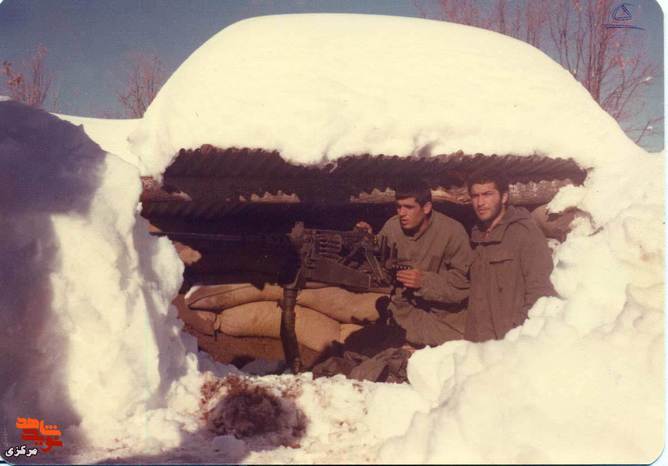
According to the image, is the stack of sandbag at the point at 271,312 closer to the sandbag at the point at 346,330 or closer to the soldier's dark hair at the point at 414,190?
the sandbag at the point at 346,330

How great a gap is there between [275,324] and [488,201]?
1.93 m

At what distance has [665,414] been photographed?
54.6 inches

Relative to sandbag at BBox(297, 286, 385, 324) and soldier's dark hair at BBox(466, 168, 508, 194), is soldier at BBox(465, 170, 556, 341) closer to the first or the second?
soldier's dark hair at BBox(466, 168, 508, 194)

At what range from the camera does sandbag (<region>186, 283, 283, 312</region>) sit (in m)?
4.25

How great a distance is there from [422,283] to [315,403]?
1421mm

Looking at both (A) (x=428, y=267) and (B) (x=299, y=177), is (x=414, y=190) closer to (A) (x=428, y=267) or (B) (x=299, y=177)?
(A) (x=428, y=267)

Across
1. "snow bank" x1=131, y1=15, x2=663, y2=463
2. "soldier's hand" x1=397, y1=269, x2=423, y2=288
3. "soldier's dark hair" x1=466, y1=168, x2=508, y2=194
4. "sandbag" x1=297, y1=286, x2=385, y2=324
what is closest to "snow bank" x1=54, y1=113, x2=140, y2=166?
"snow bank" x1=131, y1=15, x2=663, y2=463

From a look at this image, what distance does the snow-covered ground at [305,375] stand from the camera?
1.38 metres

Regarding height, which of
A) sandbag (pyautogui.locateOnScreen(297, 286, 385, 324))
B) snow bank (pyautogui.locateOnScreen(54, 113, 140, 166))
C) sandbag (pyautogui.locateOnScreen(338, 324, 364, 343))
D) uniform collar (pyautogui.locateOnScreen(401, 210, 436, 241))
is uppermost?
snow bank (pyautogui.locateOnScreen(54, 113, 140, 166))

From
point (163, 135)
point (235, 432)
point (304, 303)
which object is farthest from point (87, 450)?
point (304, 303)

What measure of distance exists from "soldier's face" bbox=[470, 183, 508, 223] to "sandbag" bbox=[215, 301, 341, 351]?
156 cm

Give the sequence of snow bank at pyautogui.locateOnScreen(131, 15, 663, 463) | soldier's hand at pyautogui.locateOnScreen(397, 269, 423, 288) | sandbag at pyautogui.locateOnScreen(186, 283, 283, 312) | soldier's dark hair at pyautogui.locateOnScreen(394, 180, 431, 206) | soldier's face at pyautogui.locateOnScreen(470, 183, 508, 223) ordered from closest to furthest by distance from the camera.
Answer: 1. snow bank at pyautogui.locateOnScreen(131, 15, 663, 463)
2. soldier's face at pyautogui.locateOnScreen(470, 183, 508, 223)
3. soldier's hand at pyautogui.locateOnScreen(397, 269, 423, 288)
4. soldier's dark hair at pyautogui.locateOnScreen(394, 180, 431, 206)
5. sandbag at pyautogui.locateOnScreen(186, 283, 283, 312)

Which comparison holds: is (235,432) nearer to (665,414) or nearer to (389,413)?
(389,413)
